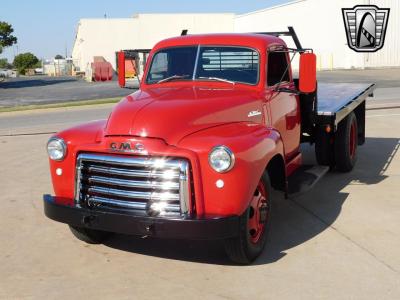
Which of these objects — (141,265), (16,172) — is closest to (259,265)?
(141,265)

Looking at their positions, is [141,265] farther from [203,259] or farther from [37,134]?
[37,134]

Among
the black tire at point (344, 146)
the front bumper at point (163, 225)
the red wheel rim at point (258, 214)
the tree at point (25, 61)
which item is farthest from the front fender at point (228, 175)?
the tree at point (25, 61)

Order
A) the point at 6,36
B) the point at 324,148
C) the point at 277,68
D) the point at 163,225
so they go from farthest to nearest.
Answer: the point at 6,36 < the point at 324,148 < the point at 277,68 < the point at 163,225

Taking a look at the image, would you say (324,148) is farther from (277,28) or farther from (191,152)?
(277,28)

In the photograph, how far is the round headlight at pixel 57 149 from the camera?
4.58m

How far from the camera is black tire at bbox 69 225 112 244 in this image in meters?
4.98

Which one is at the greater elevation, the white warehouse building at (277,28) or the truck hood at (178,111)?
the white warehouse building at (277,28)

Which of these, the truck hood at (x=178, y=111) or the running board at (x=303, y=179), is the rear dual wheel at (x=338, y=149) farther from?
the truck hood at (x=178, y=111)

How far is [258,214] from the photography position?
4625 mm

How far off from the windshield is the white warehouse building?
114ft

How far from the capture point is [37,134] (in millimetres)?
13102

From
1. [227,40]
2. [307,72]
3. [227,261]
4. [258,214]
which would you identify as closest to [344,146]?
[307,72]

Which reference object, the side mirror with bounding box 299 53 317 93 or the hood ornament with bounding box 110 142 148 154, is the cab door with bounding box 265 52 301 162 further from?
the hood ornament with bounding box 110 142 148 154

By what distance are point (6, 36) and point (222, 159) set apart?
43875mm
